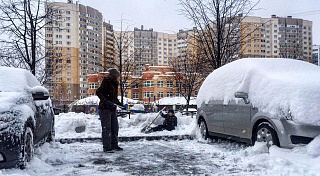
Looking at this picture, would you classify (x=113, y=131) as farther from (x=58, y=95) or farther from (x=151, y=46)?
(x=151, y=46)

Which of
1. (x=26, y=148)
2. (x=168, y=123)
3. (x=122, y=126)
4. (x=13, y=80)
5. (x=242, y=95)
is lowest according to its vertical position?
(x=122, y=126)

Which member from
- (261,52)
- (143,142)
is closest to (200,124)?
(143,142)

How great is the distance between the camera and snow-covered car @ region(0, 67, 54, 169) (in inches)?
163

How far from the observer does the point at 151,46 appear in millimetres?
139625

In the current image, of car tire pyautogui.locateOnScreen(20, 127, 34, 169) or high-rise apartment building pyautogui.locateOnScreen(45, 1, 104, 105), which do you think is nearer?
car tire pyautogui.locateOnScreen(20, 127, 34, 169)

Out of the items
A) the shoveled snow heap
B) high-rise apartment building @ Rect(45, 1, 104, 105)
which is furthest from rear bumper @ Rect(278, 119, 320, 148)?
high-rise apartment building @ Rect(45, 1, 104, 105)

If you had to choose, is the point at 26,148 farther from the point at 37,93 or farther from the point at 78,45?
the point at 78,45

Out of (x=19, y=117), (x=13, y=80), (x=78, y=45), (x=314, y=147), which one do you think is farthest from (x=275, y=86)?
(x=78, y=45)

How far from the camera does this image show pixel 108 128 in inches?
268

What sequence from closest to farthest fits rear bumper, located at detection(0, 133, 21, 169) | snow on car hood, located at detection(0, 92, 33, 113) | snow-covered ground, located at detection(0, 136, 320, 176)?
rear bumper, located at detection(0, 133, 21, 169) < snow on car hood, located at detection(0, 92, 33, 113) < snow-covered ground, located at detection(0, 136, 320, 176)

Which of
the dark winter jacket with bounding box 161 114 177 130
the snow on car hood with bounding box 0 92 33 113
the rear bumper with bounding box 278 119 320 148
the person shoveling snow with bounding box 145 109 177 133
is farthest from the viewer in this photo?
the dark winter jacket with bounding box 161 114 177 130

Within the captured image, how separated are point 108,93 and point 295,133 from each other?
3965 mm

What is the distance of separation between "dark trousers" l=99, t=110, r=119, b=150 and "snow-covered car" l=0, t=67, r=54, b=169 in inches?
47.3

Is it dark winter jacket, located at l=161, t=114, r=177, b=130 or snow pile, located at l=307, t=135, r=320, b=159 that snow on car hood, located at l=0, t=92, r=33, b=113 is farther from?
dark winter jacket, located at l=161, t=114, r=177, b=130
